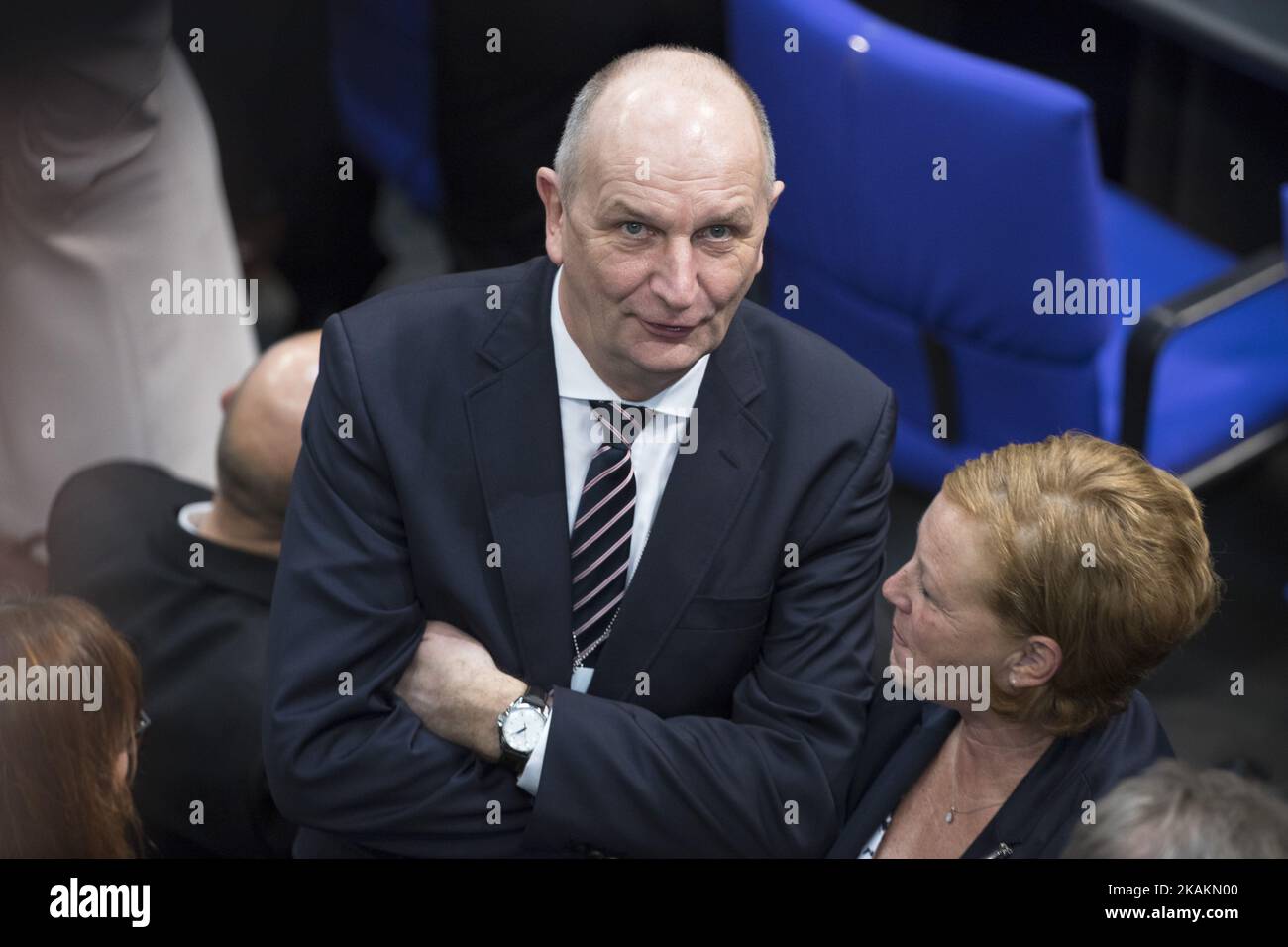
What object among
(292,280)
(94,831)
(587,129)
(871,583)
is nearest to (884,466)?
(871,583)

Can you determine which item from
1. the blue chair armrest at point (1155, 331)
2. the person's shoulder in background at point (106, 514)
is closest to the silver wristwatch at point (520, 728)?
the person's shoulder in background at point (106, 514)

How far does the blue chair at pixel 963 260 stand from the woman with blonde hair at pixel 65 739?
1.43m

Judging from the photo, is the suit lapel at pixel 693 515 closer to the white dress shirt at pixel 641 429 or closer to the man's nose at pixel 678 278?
the white dress shirt at pixel 641 429

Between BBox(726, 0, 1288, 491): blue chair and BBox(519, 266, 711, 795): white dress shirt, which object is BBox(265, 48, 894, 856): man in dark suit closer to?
BBox(519, 266, 711, 795): white dress shirt

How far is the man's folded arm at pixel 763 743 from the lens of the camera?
1.94 meters

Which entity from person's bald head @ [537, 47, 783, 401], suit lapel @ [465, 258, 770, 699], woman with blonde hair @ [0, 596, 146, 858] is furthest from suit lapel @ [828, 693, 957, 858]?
woman with blonde hair @ [0, 596, 146, 858]

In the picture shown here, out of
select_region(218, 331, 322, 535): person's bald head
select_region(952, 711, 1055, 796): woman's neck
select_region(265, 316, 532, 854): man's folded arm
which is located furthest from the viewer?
select_region(218, 331, 322, 535): person's bald head

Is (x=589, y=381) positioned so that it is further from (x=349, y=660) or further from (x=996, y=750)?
(x=996, y=750)

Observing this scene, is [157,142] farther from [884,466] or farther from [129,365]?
[884,466]

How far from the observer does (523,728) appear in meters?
1.94

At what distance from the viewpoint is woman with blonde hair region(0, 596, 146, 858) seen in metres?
2.01

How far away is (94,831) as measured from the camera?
2049 mm

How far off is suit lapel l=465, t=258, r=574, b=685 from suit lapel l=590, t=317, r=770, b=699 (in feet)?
0.28

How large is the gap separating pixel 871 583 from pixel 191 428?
178 centimetres
